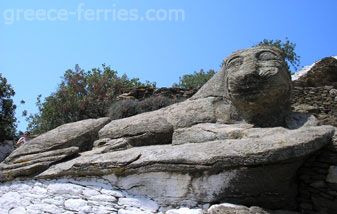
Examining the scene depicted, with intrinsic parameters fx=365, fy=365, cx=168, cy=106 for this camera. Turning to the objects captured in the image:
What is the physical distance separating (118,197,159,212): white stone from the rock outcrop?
71mm

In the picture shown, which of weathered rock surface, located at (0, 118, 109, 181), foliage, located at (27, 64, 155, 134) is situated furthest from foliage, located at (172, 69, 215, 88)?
weathered rock surface, located at (0, 118, 109, 181)

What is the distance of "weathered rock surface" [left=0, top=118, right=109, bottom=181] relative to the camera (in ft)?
16.4

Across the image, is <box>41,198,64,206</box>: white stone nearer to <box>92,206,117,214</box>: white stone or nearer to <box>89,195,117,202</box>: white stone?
<box>89,195,117,202</box>: white stone

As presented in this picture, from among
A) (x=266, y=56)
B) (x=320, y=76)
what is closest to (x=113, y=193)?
(x=266, y=56)

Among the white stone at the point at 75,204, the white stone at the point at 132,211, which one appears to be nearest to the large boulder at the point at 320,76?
the white stone at the point at 132,211

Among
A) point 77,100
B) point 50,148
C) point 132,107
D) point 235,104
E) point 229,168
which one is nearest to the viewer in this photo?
point 229,168

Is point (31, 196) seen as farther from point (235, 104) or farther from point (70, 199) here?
point (235, 104)

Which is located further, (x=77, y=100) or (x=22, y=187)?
(x=77, y=100)

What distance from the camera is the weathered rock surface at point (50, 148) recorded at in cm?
501

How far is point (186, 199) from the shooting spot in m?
3.92

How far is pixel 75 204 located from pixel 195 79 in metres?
19.1

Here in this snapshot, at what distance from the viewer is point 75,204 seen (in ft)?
14.1

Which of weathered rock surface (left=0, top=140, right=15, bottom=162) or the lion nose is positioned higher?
the lion nose

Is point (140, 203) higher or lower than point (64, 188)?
lower
